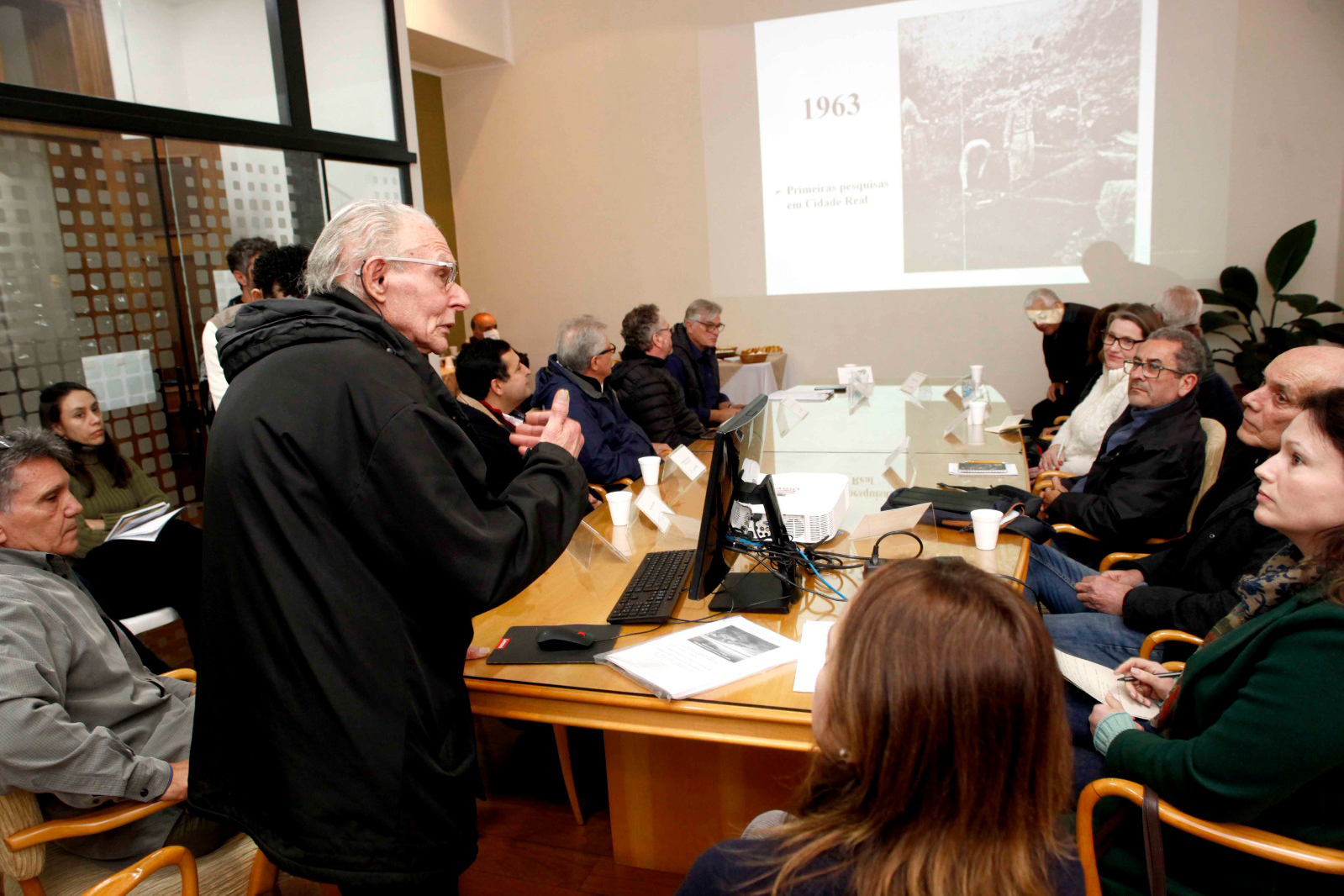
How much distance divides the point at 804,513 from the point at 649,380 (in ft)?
8.13

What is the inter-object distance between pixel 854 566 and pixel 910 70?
5.43 metres

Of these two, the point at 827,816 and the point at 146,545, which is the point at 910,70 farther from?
the point at 827,816

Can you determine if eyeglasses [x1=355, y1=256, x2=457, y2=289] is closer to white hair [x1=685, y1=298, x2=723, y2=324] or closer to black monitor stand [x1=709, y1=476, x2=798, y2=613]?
black monitor stand [x1=709, y1=476, x2=798, y2=613]

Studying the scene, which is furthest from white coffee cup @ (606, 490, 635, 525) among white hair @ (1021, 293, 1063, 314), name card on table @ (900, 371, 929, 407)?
white hair @ (1021, 293, 1063, 314)

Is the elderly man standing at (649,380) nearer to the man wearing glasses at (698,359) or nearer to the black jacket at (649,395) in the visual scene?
the black jacket at (649,395)

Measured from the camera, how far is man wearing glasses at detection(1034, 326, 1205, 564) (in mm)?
2844

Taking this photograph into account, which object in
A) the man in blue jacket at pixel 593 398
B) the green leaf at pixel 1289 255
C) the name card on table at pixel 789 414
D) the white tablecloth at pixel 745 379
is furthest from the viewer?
the white tablecloth at pixel 745 379

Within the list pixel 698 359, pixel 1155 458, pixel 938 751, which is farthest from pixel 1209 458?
pixel 698 359

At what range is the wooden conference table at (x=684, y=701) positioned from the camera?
1.51 meters

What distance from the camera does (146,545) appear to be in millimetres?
2947

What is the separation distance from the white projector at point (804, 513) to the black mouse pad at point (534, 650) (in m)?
0.47

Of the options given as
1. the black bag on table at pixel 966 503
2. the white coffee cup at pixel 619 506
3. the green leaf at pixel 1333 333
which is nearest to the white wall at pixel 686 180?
the green leaf at pixel 1333 333

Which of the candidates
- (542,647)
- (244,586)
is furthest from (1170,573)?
(244,586)

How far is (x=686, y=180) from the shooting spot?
728 cm
